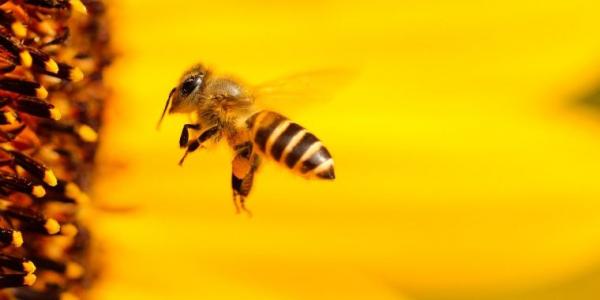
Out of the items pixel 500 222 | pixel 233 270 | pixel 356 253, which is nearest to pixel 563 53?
pixel 500 222

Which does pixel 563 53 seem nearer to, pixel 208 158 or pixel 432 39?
pixel 432 39

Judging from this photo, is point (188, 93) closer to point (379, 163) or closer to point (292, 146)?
point (292, 146)

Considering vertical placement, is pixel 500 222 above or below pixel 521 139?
below

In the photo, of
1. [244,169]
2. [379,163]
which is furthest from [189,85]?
[379,163]

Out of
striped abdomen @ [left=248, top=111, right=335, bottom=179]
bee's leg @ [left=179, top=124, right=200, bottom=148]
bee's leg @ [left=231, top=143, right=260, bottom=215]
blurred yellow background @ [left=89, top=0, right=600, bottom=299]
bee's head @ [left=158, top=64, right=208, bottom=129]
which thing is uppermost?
blurred yellow background @ [left=89, top=0, right=600, bottom=299]

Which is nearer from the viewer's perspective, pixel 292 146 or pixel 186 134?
pixel 292 146

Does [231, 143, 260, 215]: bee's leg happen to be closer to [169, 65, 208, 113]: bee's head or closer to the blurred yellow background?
[169, 65, 208, 113]: bee's head

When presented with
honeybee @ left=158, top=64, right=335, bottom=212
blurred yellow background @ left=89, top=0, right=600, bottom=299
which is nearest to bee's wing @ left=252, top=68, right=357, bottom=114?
honeybee @ left=158, top=64, right=335, bottom=212
